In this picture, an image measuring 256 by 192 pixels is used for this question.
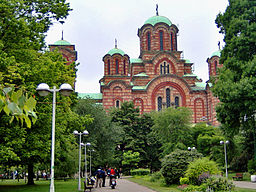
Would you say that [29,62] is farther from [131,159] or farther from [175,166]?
[131,159]

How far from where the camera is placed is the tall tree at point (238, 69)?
15.7m

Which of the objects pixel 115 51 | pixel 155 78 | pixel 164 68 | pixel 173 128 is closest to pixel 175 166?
pixel 173 128

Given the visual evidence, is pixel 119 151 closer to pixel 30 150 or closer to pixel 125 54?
pixel 125 54

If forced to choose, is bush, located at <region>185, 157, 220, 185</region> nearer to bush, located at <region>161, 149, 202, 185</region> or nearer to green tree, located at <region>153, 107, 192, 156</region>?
bush, located at <region>161, 149, 202, 185</region>

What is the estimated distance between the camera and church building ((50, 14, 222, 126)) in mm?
46406

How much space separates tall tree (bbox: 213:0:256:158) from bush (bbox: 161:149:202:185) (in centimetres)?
348

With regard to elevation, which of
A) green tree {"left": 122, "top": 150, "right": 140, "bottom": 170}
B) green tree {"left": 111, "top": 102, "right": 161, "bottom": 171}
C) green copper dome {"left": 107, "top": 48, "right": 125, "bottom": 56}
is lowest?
Result: green tree {"left": 122, "top": 150, "right": 140, "bottom": 170}

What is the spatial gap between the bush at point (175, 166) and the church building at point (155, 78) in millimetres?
24714

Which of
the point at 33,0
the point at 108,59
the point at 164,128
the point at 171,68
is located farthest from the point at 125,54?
the point at 33,0

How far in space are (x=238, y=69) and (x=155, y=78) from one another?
97.3ft

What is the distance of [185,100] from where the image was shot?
47.1 meters

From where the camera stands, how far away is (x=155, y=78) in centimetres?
4675

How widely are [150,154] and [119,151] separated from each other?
3998 mm

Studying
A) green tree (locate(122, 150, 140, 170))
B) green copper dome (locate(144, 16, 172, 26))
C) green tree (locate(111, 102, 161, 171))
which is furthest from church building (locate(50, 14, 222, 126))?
green tree (locate(122, 150, 140, 170))
